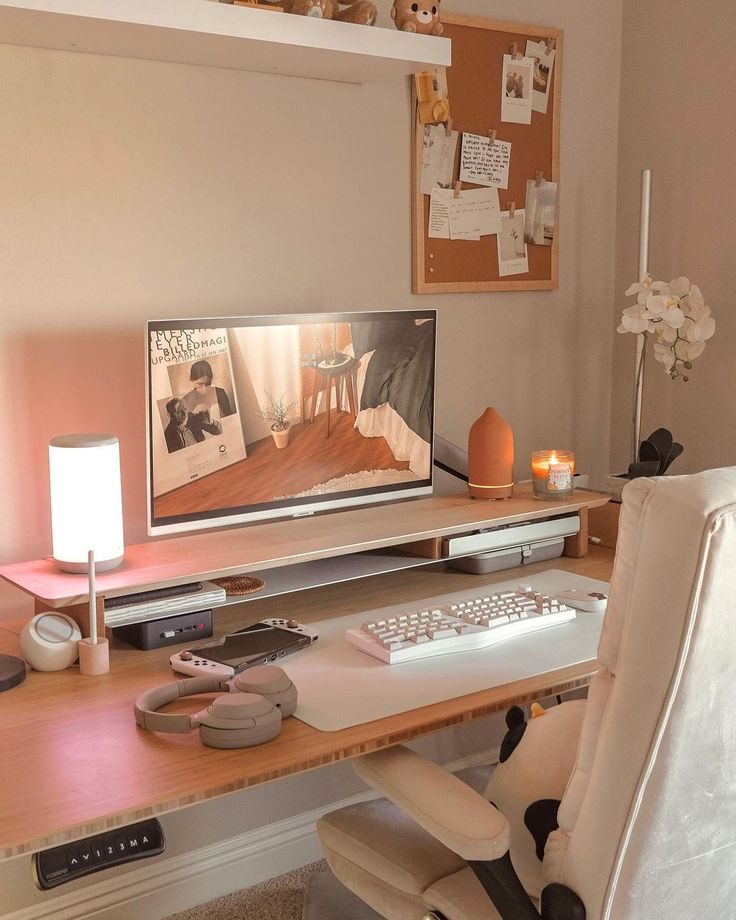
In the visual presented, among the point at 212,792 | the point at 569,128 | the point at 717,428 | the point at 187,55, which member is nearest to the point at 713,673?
the point at 212,792

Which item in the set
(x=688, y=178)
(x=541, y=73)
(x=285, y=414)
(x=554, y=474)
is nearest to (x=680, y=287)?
(x=688, y=178)

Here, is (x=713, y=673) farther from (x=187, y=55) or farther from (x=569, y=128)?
(x=569, y=128)

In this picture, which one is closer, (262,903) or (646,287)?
(262,903)

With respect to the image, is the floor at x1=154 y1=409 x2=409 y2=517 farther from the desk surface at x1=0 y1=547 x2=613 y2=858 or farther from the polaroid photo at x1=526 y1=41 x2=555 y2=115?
the polaroid photo at x1=526 y1=41 x2=555 y2=115

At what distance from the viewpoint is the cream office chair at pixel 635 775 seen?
1089 millimetres

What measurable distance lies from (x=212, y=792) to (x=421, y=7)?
60.9 inches

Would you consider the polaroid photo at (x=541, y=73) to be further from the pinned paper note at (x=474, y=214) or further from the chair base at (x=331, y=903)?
the chair base at (x=331, y=903)

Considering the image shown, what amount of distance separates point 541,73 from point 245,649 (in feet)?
5.52

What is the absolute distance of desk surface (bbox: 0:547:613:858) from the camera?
4.19 feet

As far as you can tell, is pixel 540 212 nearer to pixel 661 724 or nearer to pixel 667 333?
pixel 667 333

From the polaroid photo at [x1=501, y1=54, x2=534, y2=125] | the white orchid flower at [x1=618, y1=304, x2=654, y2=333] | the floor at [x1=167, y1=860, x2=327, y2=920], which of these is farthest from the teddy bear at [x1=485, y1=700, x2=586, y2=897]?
the polaroid photo at [x1=501, y1=54, x2=534, y2=125]

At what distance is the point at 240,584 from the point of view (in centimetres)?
199

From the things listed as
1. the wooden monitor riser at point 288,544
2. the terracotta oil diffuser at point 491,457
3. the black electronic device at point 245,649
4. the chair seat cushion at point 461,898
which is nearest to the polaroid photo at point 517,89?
the terracotta oil diffuser at point 491,457

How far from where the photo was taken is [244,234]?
7.25 ft
